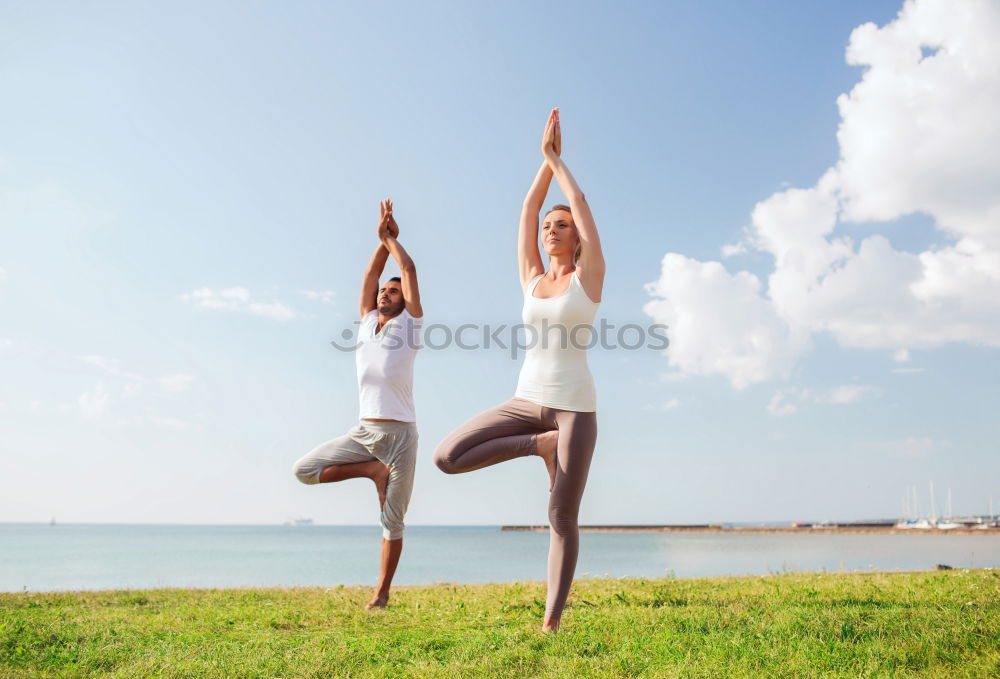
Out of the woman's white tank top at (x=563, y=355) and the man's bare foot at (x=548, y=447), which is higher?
the woman's white tank top at (x=563, y=355)

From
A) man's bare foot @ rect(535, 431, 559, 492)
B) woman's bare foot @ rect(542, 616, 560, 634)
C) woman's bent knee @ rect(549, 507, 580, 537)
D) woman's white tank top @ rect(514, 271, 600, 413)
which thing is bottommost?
woman's bare foot @ rect(542, 616, 560, 634)

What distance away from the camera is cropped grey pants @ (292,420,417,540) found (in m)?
7.34

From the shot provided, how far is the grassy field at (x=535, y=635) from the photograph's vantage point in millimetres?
4512

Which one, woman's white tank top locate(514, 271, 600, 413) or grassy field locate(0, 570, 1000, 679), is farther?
woman's white tank top locate(514, 271, 600, 413)

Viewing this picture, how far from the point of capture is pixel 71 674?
4.73 metres

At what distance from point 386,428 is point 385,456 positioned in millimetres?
288

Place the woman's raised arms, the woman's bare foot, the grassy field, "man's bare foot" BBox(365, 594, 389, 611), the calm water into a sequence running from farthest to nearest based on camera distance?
the calm water
"man's bare foot" BBox(365, 594, 389, 611)
the woman's raised arms
the woman's bare foot
the grassy field

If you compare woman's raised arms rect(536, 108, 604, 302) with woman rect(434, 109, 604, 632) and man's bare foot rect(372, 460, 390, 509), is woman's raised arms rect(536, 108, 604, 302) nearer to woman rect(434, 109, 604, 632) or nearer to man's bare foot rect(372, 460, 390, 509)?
woman rect(434, 109, 604, 632)

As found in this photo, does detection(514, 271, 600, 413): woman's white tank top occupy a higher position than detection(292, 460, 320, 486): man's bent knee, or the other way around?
detection(514, 271, 600, 413): woman's white tank top

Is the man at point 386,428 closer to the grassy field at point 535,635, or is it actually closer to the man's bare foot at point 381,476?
the man's bare foot at point 381,476

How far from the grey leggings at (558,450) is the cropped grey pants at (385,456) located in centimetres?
172

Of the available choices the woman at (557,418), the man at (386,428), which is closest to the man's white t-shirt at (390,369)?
the man at (386,428)

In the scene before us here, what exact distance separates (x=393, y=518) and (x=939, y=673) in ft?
15.6

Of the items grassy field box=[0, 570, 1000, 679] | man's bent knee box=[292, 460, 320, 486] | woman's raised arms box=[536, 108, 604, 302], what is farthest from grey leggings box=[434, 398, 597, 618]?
man's bent knee box=[292, 460, 320, 486]
